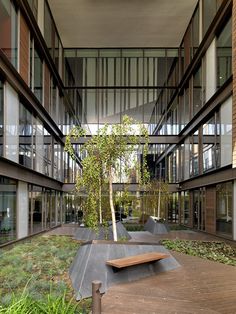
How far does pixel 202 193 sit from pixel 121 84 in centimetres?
1297

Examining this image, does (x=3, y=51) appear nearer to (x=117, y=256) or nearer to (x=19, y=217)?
(x=19, y=217)

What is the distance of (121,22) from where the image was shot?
26.9 meters

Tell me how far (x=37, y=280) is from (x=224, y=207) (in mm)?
13105

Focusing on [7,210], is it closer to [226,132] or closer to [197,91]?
[226,132]

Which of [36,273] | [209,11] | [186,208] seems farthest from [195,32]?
[36,273]

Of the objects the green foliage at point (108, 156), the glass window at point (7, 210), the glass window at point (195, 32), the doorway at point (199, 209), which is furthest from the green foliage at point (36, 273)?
the glass window at point (195, 32)

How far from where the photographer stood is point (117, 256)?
8.13m

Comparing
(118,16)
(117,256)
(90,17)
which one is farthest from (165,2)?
(117,256)

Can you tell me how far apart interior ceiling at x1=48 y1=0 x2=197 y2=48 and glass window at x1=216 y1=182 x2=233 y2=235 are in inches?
494

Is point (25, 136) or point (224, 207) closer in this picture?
point (25, 136)

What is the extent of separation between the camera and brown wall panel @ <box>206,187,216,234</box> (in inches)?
798

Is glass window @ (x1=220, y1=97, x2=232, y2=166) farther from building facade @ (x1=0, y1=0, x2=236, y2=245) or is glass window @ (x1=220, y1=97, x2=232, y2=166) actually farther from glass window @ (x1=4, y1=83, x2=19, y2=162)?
glass window @ (x1=4, y1=83, x2=19, y2=162)

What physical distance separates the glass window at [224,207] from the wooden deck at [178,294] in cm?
926

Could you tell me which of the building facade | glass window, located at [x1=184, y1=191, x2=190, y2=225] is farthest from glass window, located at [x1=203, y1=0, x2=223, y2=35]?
glass window, located at [x1=184, y1=191, x2=190, y2=225]
